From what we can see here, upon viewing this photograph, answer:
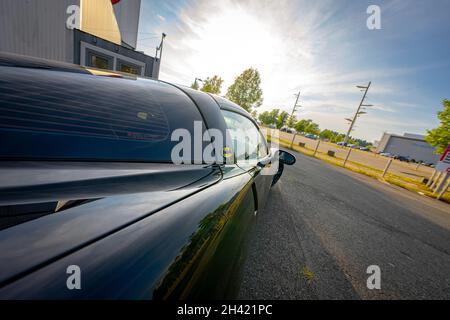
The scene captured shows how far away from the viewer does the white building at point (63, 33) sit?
572 cm

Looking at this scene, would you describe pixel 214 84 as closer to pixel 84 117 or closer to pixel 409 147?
pixel 84 117

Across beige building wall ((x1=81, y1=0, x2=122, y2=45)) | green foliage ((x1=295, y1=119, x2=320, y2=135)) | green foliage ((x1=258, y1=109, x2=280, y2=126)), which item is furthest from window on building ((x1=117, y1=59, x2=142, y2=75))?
green foliage ((x1=295, y1=119, x2=320, y2=135))

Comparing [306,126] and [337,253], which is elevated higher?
[306,126]

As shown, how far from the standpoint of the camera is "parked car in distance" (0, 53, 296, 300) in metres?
0.43

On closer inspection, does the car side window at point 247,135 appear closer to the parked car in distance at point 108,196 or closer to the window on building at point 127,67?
the parked car in distance at point 108,196

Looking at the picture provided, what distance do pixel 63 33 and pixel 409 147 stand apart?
8610cm

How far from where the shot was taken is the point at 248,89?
1129 inches

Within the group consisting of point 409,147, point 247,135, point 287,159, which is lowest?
point 287,159

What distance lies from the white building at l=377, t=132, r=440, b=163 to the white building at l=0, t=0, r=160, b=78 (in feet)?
262

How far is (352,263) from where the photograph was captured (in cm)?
236

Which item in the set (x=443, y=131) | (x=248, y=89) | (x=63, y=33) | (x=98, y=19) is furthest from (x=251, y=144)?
(x=248, y=89)

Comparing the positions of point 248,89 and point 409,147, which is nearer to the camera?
point 248,89

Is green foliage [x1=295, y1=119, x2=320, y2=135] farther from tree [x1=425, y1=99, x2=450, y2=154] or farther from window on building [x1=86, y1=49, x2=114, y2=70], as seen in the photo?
window on building [x1=86, y1=49, x2=114, y2=70]

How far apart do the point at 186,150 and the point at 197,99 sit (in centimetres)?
49
